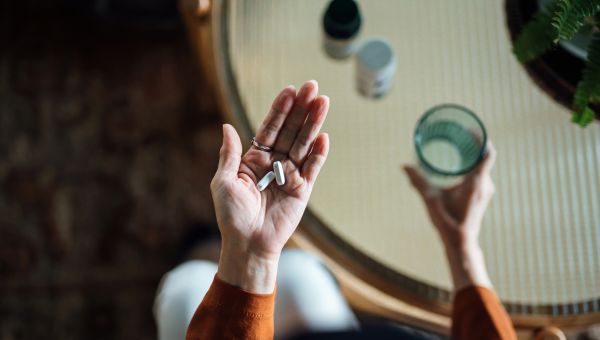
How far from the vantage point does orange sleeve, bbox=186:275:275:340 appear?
26.5 inches

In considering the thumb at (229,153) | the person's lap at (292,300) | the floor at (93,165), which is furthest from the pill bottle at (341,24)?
the floor at (93,165)

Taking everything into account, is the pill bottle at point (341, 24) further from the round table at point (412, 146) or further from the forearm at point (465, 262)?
the forearm at point (465, 262)

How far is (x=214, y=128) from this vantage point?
1.36 metres

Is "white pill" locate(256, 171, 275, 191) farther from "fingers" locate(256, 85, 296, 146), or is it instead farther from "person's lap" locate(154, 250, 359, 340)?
"person's lap" locate(154, 250, 359, 340)

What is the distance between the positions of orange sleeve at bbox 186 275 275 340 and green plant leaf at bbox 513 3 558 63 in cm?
46

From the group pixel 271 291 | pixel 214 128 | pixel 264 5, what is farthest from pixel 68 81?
pixel 271 291

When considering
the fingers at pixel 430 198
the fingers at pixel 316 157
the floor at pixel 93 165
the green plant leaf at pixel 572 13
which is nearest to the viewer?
the green plant leaf at pixel 572 13

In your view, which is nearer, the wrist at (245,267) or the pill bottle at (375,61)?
the wrist at (245,267)

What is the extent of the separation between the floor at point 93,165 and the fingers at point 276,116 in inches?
24.6

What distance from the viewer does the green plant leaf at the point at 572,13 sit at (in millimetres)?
612

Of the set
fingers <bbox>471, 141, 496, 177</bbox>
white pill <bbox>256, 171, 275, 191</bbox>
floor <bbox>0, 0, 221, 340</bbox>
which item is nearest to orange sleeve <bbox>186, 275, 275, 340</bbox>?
white pill <bbox>256, 171, 275, 191</bbox>

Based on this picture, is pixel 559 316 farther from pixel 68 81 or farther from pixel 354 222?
pixel 68 81

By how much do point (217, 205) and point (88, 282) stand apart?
0.77 meters

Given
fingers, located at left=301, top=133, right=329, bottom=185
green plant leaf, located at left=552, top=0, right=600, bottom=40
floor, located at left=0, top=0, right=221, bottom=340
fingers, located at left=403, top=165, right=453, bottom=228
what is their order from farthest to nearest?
floor, located at left=0, top=0, right=221, bottom=340 → fingers, located at left=403, top=165, right=453, bottom=228 → fingers, located at left=301, top=133, right=329, bottom=185 → green plant leaf, located at left=552, top=0, right=600, bottom=40
